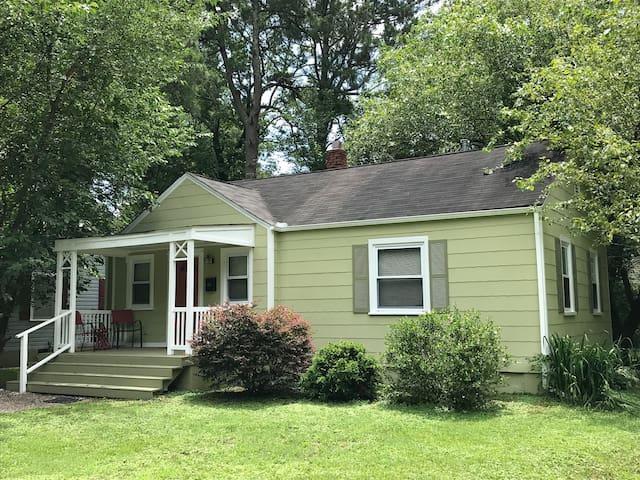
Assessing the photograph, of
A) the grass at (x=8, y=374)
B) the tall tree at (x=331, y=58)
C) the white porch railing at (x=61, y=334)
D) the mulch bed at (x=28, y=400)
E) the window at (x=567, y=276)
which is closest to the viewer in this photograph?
the mulch bed at (x=28, y=400)

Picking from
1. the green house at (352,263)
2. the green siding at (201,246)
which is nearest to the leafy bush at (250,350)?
the green house at (352,263)

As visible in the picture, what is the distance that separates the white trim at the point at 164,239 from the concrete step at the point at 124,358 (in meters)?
2.06

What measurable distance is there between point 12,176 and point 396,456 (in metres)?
9.74

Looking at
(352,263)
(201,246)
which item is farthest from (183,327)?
(352,263)

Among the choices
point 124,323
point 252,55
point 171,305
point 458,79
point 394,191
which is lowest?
point 124,323

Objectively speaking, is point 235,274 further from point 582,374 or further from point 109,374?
point 582,374

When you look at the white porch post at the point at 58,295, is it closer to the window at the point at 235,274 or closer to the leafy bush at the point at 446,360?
the window at the point at 235,274

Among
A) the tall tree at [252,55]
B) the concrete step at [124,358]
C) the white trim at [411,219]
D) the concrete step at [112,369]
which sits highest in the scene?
the tall tree at [252,55]

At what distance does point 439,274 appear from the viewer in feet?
34.2

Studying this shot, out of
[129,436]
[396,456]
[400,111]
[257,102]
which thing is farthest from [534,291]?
[257,102]

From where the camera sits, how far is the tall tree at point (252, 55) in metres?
27.3

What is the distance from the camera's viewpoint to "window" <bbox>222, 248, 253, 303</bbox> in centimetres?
1224

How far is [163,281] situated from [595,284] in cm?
954

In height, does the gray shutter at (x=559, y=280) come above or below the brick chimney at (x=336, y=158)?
below
